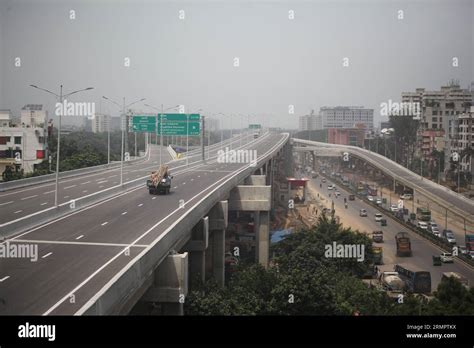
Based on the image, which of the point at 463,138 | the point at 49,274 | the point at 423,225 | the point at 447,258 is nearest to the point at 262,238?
the point at 447,258

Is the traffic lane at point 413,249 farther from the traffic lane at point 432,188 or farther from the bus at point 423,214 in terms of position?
the traffic lane at point 432,188

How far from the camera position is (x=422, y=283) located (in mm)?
22250

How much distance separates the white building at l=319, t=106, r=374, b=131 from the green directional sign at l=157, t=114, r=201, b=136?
7294 cm

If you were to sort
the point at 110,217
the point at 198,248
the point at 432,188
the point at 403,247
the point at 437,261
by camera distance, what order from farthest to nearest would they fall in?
the point at 432,188, the point at 403,247, the point at 437,261, the point at 198,248, the point at 110,217

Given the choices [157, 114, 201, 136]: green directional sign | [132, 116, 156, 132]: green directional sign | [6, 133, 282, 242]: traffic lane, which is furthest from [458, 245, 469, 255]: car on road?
[132, 116, 156, 132]: green directional sign

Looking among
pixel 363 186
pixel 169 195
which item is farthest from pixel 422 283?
pixel 363 186

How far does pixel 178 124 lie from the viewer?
39312mm

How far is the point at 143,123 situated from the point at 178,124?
9.91ft

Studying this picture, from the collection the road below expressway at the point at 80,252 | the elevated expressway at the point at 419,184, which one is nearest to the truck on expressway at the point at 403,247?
the elevated expressway at the point at 419,184

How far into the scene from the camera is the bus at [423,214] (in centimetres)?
3522

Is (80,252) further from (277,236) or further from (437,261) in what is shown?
(277,236)

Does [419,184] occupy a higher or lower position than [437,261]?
higher

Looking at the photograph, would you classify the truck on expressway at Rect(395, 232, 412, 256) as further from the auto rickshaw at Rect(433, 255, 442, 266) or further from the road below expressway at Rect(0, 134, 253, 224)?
the road below expressway at Rect(0, 134, 253, 224)
